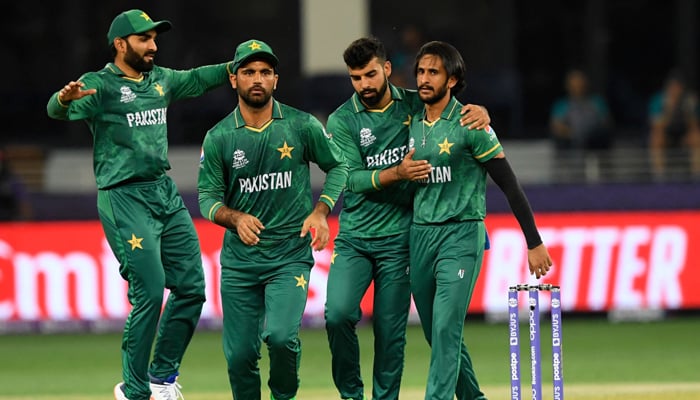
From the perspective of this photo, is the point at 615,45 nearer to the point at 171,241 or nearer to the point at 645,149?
the point at 645,149

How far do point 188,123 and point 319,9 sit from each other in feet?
7.58

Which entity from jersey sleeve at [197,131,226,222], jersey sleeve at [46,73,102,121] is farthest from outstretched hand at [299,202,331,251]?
jersey sleeve at [46,73,102,121]

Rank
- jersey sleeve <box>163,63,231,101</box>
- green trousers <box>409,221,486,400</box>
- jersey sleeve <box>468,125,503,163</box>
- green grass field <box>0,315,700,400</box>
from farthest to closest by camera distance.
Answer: green grass field <box>0,315,700,400</box> → jersey sleeve <box>163,63,231,101</box> → jersey sleeve <box>468,125,503,163</box> → green trousers <box>409,221,486,400</box>

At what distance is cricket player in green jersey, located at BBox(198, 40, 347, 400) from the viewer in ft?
28.4

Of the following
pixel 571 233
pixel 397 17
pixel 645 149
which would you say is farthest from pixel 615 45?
pixel 571 233

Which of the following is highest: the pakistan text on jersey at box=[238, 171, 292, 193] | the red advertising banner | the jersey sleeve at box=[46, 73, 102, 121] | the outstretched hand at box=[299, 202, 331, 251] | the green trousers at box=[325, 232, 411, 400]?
the jersey sleeve at box=[46, 73, 102, 121]

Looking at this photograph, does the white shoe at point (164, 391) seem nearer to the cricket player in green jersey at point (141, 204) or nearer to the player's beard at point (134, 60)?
the cricket player in green jersey at point (141, 204)

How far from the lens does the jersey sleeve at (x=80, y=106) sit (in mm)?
9086

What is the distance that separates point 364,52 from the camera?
28.8 ft

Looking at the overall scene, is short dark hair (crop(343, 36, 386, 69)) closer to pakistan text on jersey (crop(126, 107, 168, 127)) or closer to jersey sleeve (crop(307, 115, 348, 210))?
jersey sleeve (crop(307, 115, 348, 210))

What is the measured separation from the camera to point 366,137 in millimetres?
9008

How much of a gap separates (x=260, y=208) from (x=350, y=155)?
68cm

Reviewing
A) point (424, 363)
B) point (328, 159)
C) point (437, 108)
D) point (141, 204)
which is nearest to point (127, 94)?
point (141, 204)

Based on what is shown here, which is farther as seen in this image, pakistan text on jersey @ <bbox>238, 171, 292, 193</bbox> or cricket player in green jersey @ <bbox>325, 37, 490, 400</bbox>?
cricket player in green jersey @ <bbox>325, 37, 490, 400</bbox>
